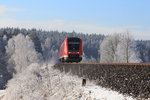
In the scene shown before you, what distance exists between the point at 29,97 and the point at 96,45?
174 metres

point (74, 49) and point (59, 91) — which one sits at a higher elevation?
point (74, 49)

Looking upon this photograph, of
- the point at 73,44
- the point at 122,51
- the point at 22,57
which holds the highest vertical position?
the point at 73,44

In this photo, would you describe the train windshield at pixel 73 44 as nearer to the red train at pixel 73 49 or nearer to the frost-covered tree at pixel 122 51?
the red train at pixel 73 49

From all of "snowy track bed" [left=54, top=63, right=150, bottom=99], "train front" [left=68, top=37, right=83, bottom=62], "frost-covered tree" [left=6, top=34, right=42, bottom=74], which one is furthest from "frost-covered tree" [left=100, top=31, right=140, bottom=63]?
"snowy track bed" [left=54, top=63, right=150, bottom=99]

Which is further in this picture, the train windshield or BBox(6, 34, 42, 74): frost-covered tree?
BBox(6, 34, 42, 74): frost-covered tree

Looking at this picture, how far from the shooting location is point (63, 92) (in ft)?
55.6

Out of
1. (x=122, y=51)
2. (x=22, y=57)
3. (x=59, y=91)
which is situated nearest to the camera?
(x=59, y=91)

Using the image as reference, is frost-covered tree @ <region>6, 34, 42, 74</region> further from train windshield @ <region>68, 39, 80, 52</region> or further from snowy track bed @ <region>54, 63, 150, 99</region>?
snowy track bed @ <region>54, 63, 150, 99</region>

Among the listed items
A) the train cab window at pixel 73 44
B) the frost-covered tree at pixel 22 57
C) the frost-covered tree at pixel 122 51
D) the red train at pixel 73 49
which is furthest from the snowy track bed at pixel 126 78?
the frost-covered tree at pixel 22 57

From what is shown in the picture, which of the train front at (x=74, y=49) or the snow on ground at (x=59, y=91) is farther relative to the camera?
the train front at (x=74, y=49)

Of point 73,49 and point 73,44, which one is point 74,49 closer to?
point 73,49

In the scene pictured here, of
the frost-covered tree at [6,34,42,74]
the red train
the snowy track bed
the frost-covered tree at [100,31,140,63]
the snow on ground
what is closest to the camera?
the snowy track bed

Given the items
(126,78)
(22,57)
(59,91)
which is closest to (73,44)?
(59,91)

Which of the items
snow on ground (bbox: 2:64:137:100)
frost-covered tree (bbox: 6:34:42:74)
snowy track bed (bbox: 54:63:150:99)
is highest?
snowy track bed (bbox: 54:63:150:99)
